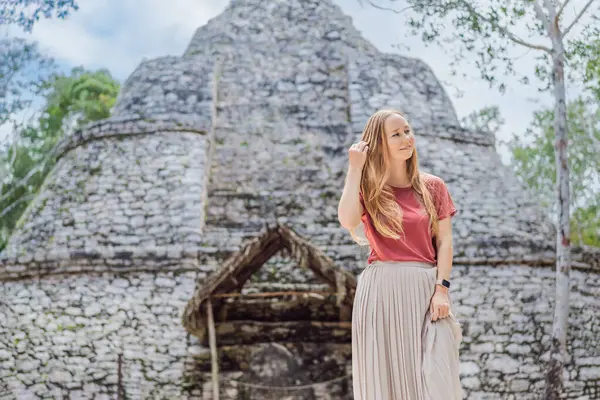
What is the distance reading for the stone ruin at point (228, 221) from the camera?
26.0 ft

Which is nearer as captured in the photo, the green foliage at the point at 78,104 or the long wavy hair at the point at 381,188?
the long wavy hair at the point at 381,188

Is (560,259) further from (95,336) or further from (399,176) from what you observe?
(95,336)

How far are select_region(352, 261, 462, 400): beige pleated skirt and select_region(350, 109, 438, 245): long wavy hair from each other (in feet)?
0.61

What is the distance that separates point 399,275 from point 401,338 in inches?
10.2

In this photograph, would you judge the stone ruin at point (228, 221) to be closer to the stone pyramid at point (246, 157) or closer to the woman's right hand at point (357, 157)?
the stone pyramid at point (246, 157)

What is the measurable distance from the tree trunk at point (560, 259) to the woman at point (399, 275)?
5.32 meters

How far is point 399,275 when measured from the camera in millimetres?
2650

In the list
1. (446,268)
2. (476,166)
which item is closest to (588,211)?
(476,166)

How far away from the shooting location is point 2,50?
15.1m

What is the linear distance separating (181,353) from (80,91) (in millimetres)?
14038

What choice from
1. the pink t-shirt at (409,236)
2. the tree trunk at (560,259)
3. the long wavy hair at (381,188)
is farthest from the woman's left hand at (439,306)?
the tree trunk at (560,259)

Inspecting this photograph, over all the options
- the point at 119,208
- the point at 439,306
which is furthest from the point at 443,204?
the point at 119,208

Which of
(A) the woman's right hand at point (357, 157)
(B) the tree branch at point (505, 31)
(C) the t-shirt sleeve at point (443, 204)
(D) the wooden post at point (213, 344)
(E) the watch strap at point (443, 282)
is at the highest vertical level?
(B) the tree branch at point (505, 31)

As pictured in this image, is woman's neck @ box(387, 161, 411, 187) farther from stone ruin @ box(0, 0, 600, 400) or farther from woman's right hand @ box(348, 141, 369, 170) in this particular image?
stone ruin @ box(0, 0, 600, 400)
